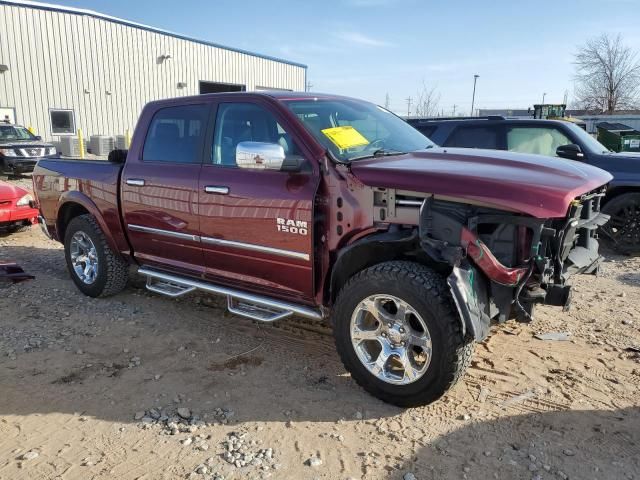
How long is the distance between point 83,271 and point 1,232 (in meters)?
4.18

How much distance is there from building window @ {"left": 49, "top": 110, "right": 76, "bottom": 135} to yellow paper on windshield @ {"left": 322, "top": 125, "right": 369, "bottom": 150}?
22255 millimetres

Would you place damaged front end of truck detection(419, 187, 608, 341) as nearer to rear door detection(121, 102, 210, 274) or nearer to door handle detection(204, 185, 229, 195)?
door handle detection(204, 185, 229, 195)

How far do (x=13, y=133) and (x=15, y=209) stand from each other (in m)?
10.2

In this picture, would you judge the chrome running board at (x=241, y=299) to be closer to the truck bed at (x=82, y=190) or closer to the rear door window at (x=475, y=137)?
the truck bed at (x=82, y=190)

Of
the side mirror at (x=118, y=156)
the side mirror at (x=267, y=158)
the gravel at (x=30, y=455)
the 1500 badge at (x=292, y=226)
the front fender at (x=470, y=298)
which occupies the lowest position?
the gravel at (x=30, y=455)

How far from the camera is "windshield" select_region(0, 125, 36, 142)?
635 inches

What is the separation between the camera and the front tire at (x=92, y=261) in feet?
17.1

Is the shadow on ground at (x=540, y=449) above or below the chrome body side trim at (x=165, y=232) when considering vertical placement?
below

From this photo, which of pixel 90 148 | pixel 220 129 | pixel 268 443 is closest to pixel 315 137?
pixel 220 129

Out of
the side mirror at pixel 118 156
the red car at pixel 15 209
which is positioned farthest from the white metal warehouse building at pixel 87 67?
the side mirror at pixel 118 156

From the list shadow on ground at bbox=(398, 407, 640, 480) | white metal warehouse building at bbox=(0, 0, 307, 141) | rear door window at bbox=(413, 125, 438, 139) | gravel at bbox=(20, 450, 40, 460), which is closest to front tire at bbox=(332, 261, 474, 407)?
shadow on ground at bbox=(398, 407, 640, 480)

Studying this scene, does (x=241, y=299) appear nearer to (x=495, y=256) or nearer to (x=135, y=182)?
(x=135, y=182)

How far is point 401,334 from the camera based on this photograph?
322 cm

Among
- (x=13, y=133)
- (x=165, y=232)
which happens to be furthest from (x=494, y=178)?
(x=13, y=133)
